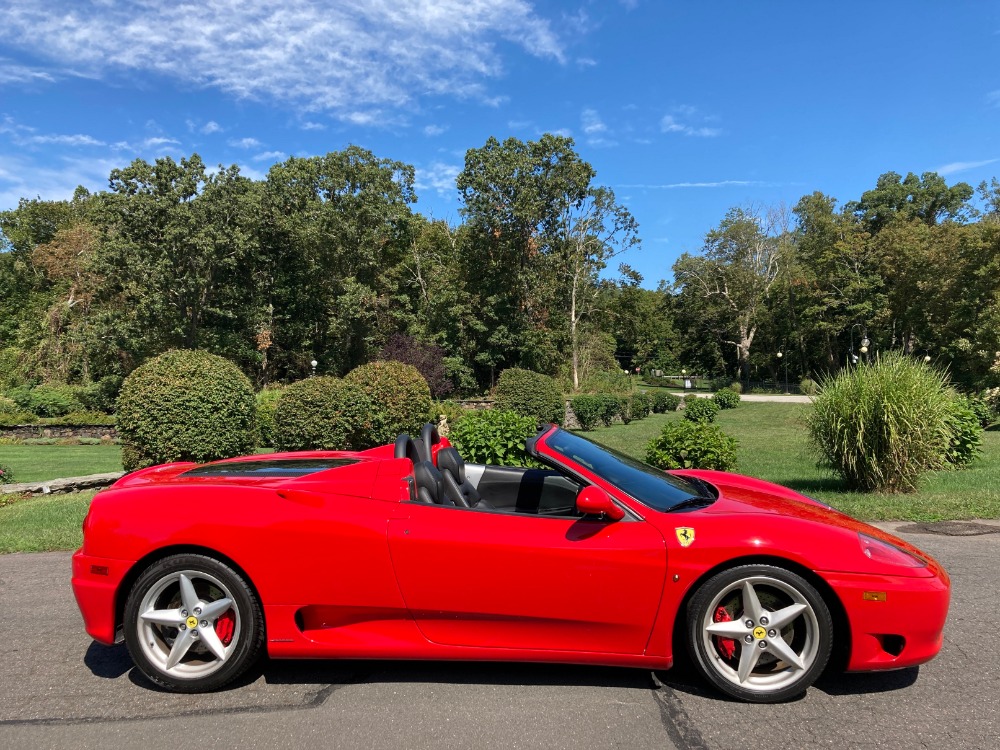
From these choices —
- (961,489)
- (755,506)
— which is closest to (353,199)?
(961,489)

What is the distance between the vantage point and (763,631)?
3.07m

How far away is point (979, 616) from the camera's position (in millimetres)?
4105

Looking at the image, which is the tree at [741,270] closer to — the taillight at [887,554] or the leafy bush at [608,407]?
the leafy bush at [608,407]

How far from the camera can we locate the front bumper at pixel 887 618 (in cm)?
302

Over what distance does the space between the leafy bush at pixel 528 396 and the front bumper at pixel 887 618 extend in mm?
18986

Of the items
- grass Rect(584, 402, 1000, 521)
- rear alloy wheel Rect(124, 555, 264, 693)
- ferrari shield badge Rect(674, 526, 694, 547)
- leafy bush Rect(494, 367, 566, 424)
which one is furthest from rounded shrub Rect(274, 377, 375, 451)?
leafy bush Rect(494, 367, 566, 424)

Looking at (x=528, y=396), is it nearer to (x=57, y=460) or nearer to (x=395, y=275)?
(x=57, y=460)

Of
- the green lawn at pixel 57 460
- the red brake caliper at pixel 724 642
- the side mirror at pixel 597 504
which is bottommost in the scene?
the green lawn at pixel 57 460

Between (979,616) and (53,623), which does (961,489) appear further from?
(53,623)

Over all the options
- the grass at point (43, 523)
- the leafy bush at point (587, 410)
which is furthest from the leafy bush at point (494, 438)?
the leafy bush at point (587, 410)

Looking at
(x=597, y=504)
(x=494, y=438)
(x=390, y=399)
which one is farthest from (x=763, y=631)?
(x=390, y=399)

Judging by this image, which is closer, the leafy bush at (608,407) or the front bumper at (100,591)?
the front bumper at (100,591)

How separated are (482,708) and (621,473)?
141 cm

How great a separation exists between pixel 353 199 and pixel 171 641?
4322 centimetres
